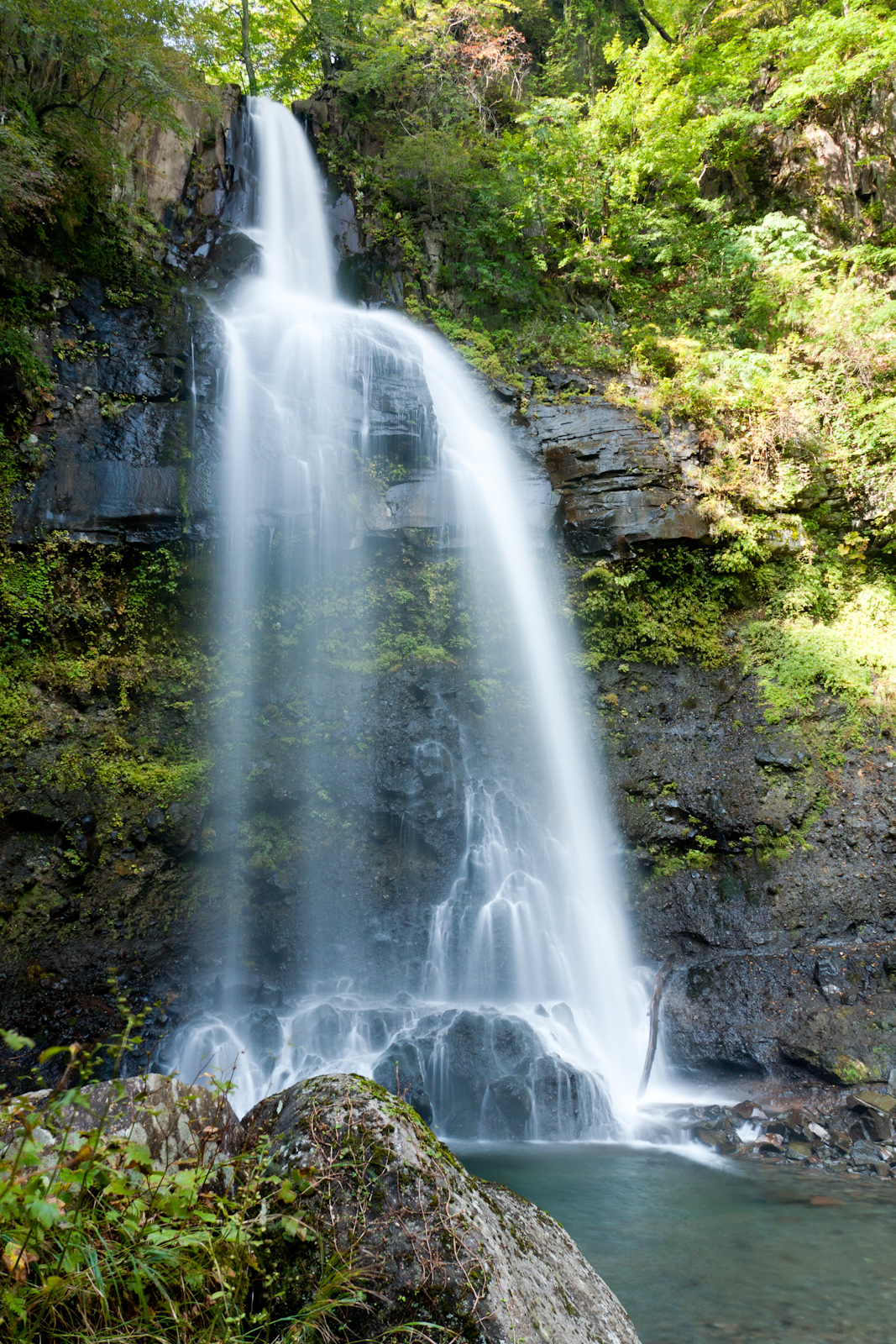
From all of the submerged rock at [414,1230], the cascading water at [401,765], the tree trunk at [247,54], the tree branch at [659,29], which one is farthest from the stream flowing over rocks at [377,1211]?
the tree trunk at [247,54]

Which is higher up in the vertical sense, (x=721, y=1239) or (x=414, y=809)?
(x=414, y=809)

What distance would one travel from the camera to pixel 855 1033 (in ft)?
21.4

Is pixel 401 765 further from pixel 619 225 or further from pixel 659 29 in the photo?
pixel 659 29

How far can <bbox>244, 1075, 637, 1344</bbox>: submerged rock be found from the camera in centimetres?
197

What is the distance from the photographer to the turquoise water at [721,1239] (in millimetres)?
3213

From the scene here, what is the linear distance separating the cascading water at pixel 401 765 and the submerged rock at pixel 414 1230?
380 cm

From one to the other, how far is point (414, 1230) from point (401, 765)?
6486 mm

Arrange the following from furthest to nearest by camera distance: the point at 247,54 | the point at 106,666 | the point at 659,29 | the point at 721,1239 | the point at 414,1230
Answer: the point at 247,54 → the point at 659,29 → the point at 106,666 → the point at 721,1239 → the point at 414,1230

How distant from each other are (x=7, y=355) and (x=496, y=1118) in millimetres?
10188

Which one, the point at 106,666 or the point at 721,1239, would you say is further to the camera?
the point at 106,666

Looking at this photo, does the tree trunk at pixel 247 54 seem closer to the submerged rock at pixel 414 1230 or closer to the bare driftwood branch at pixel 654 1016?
the bare driftwood branch at pixel 654 1016

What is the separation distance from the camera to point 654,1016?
6746 millimetres

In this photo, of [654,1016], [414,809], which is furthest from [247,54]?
[654,1016]

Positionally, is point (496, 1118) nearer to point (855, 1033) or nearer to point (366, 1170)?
point (855, 1033)
